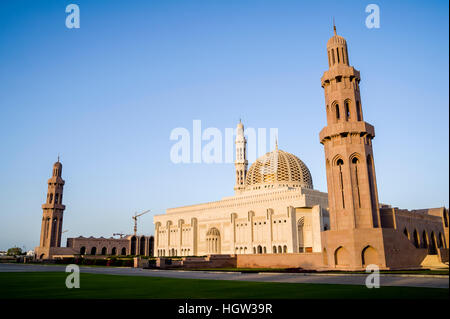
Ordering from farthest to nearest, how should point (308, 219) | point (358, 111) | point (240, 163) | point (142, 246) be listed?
point (142, 246) → point (240, 163) → point (308, 219) → point (358, 111)

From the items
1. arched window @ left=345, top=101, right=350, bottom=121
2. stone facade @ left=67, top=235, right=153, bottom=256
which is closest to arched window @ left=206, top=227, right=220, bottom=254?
stone facade @ left=67, top=235, right=153, bottom=256

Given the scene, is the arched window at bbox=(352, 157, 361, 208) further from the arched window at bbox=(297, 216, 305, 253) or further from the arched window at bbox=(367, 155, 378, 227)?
the arched window at bbox=(297, 216, 305, 253)

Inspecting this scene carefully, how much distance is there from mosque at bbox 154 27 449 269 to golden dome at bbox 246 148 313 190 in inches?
7.2

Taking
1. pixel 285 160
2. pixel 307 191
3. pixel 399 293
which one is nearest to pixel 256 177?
pixel 285 160

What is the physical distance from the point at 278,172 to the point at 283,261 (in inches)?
1237

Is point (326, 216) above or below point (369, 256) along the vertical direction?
above

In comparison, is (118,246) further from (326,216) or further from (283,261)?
(283,261)

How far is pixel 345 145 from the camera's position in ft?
101

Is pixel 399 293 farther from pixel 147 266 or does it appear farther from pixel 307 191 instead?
pixel 307 191

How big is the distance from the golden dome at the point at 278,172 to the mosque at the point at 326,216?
0.60 ft

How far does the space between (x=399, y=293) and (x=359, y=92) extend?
24.9m

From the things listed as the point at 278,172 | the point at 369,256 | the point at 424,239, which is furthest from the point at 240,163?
the point at 369,256

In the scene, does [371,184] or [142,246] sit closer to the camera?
[371,184]

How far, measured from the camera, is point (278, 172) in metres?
64.9
